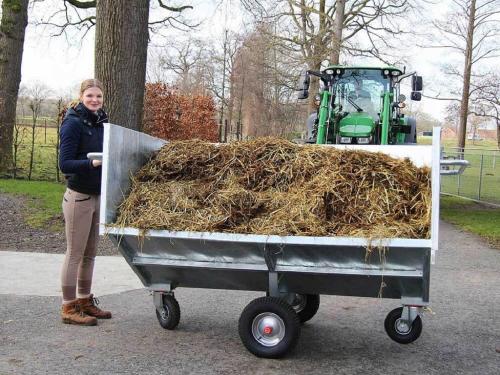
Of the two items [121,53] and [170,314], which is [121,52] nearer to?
[121,53]

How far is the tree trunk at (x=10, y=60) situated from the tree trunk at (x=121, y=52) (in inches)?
330

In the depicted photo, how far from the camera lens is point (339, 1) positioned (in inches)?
971

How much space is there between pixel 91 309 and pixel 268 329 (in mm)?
1795

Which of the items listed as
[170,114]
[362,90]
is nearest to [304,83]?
[362,90]

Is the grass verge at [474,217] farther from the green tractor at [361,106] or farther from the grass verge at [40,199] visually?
the grass verge at [40,199]

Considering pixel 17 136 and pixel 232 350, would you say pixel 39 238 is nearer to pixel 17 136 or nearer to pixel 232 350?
pixel 232 350

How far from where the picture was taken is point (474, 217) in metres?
15.1

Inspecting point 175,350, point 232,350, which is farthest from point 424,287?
point 175,350

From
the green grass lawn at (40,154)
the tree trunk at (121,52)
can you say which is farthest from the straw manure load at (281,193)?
the green grass lawn at (40,154)

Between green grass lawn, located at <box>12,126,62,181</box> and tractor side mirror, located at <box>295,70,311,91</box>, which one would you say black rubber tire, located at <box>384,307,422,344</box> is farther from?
green grass lawn, located at <box>12,126,62,181</box>

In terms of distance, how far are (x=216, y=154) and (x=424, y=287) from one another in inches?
75.7

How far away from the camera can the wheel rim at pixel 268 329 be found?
4105 mm

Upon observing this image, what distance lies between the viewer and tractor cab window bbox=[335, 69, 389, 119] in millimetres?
12125

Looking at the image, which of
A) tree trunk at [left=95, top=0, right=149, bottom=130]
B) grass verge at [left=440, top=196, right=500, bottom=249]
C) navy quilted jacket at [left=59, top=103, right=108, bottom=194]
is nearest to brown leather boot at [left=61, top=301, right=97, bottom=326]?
navy quilted jacket at [left=59, top=103, right=108, bottom=194]
